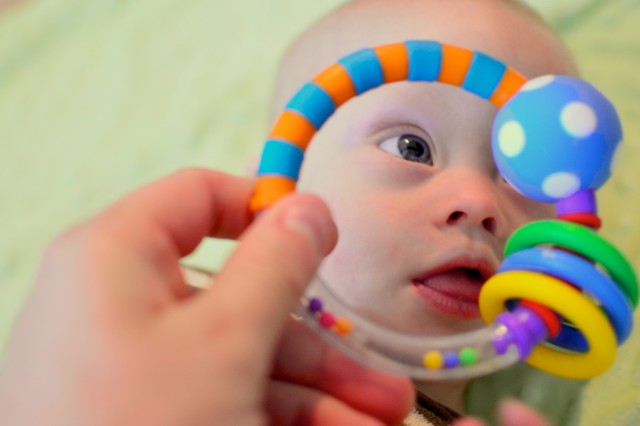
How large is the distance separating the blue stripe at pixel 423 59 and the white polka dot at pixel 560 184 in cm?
14

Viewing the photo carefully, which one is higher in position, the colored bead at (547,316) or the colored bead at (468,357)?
the colored bead at (547,316)

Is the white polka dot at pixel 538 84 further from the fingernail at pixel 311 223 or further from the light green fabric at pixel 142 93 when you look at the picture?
the light green fabric at pixel 142 93

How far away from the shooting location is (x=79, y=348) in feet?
1.37

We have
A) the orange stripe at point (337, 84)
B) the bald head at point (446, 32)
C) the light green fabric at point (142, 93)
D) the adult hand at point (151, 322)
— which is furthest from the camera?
the light green fabric at point (142, 93)

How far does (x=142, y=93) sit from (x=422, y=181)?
694mm

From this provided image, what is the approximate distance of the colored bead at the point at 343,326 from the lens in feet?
1.90

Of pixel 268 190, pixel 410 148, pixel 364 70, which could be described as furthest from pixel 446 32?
pixel 268 190

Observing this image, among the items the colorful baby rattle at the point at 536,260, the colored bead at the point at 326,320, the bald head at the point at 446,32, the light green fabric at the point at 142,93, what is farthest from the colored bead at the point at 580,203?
the light green fabric at the point at 142,93

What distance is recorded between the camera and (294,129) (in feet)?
2.09

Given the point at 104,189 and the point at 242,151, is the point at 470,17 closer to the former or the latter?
the point at 242,151

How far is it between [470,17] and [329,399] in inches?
21.4

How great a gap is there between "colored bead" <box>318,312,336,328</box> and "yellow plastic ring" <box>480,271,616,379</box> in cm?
13

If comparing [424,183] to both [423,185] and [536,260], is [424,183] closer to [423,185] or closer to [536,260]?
[423,185]

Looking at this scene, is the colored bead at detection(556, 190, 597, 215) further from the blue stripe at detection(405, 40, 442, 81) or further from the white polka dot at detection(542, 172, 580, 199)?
the blue stripe at detection(405, 40, 442, 81)
